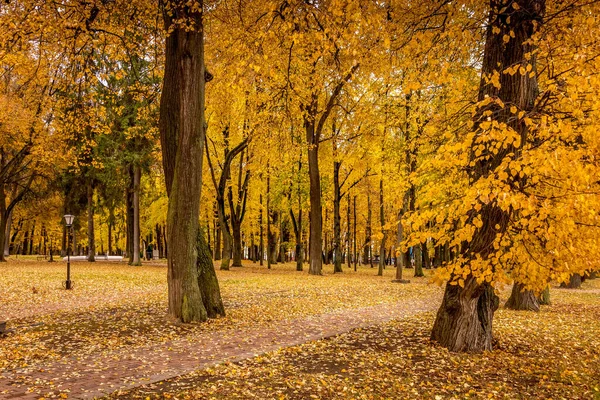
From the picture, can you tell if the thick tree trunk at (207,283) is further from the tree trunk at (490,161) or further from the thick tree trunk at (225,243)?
the thick tree trunk at (225,243)

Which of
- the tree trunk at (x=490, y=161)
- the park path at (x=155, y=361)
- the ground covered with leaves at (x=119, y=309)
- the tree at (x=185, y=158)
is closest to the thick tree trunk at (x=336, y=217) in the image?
the ground covered with leaves at (x=119, y=309)

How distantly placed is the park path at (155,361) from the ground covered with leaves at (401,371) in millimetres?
356

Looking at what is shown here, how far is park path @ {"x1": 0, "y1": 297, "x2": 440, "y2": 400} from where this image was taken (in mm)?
5512

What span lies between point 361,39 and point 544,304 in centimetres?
1065

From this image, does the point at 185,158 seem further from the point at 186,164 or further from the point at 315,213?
the point at 315,213

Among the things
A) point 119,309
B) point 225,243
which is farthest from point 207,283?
point 225,243

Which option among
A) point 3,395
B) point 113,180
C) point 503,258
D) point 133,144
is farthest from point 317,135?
point 3,395

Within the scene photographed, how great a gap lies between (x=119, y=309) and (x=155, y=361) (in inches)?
196

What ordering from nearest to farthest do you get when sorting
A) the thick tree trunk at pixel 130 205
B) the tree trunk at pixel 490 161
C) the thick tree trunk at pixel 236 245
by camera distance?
the tree trunk at pixel 490 161
the thick tree trunk at pixel 236 245
the thick tree trunk at pixel 130 205

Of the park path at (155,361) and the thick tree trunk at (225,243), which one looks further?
the thick tree trunk at (225,243)

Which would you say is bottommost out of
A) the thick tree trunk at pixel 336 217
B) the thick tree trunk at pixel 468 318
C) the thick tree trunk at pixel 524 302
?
the thick tree trunk at pixel 524 302

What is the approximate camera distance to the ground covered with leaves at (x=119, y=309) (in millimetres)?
7732

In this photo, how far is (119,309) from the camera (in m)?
11.3

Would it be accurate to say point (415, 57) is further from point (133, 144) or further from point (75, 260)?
point (75, 260)
